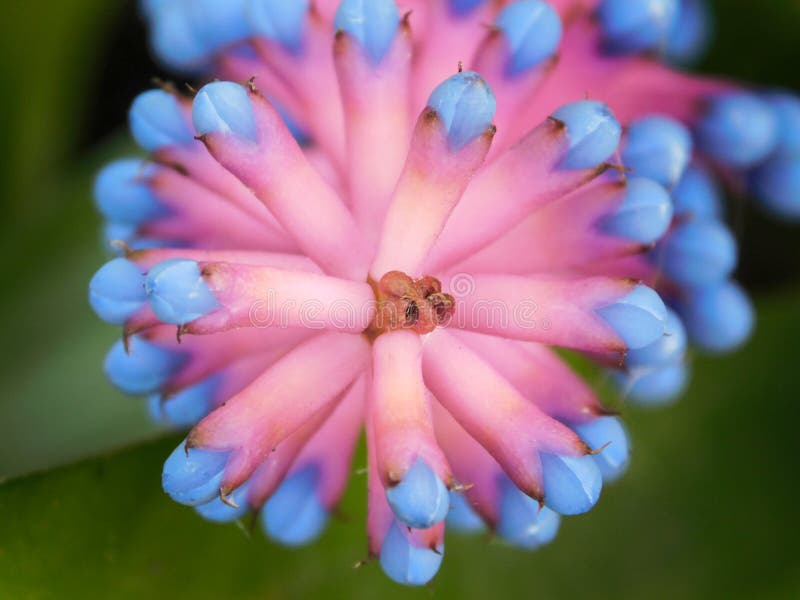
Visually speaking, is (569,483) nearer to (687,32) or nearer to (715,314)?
(715,314)

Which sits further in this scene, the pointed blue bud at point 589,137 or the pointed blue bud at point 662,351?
the pointed blue bud at point 662,351

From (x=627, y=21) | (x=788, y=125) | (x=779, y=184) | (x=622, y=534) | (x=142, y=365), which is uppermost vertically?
(x=627, y=21)

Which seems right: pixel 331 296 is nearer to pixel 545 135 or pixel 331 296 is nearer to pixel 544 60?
pixel 545 135

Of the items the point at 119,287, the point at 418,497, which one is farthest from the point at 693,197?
the point at 119,287

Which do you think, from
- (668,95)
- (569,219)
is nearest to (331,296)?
(569,219)

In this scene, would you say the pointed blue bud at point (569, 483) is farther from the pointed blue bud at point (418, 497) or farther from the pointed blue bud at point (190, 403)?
the pointed blue bud at point (190, 403)

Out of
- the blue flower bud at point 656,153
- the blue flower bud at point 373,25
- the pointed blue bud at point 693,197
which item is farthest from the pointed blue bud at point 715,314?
the blue flower bud at point 373,25

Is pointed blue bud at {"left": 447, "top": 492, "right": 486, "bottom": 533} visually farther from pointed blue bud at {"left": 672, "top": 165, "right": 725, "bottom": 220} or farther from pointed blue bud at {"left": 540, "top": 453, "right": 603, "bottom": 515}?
pointed blue bud at {"left": 672, "top": 165, "right": 725, "bottom": 220}
